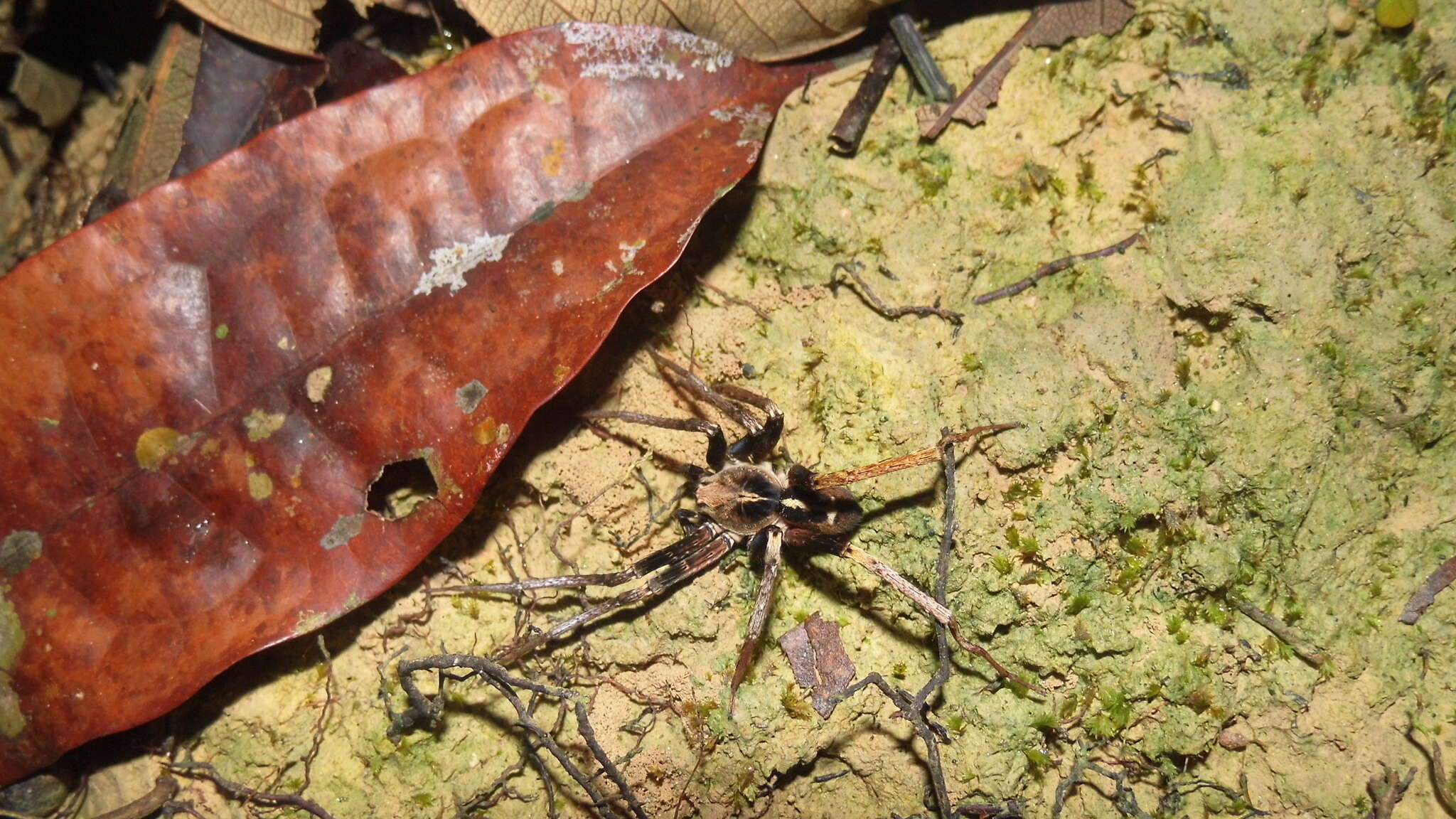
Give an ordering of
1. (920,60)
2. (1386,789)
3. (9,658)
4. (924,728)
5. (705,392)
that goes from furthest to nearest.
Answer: (920,60) → (705,392) → (1386,789) → (924,728) → (9,658)

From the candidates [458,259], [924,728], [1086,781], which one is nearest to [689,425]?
[458,259]

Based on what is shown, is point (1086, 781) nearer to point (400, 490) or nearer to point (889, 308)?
point (889, 308)

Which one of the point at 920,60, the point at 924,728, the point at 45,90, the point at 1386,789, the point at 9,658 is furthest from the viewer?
the point at 45,90

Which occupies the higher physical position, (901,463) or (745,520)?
(901,463)

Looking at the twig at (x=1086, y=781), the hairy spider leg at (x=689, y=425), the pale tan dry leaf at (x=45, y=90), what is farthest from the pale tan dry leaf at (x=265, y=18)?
the twig at (x=1086, y=781)

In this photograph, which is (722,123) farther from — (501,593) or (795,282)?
(501,593)

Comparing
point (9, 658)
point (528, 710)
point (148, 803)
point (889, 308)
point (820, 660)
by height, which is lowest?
point (148, 803)

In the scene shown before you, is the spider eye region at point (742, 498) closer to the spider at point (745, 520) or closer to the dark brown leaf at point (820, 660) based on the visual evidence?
the spider at point (745, 520)
